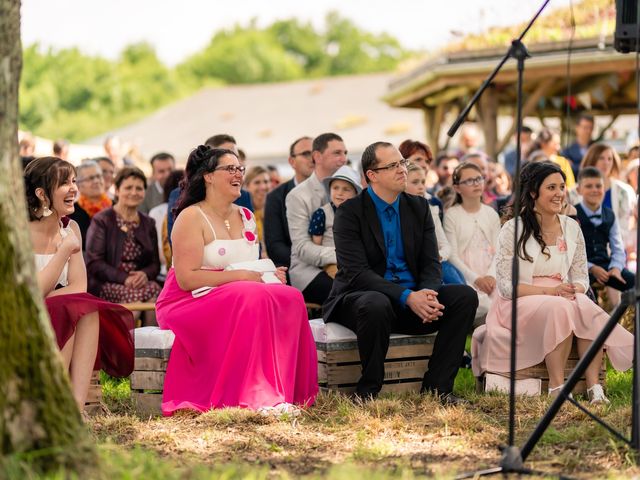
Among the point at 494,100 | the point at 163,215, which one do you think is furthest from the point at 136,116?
the point at 163,215

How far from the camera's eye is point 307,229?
311 inches

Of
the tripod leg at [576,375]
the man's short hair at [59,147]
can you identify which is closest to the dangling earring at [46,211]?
the tripod leg at [576,375]

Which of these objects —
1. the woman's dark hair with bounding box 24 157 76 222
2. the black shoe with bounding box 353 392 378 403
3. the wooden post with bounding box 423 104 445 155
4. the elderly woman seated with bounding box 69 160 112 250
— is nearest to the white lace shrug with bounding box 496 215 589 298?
the black shoe with bounding box 353 392 378 403

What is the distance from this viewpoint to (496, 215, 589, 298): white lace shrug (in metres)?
6.77

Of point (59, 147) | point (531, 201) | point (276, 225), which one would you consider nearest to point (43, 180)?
point (276, 225)

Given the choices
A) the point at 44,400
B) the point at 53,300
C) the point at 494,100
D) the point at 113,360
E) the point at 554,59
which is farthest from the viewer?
the point at 494,100

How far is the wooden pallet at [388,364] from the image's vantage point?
21.7 ft

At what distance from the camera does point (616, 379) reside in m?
7.03

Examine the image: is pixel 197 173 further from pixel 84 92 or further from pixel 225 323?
pixel 84 92

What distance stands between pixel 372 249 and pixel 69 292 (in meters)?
1.94

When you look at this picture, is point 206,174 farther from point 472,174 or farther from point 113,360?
point 472,174

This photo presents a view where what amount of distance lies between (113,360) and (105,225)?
210cm

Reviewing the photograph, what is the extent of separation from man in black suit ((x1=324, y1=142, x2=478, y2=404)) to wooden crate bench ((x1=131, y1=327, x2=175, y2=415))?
109 cm

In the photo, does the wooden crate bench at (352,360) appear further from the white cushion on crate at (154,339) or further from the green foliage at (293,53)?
the green foliage at (293,53)
